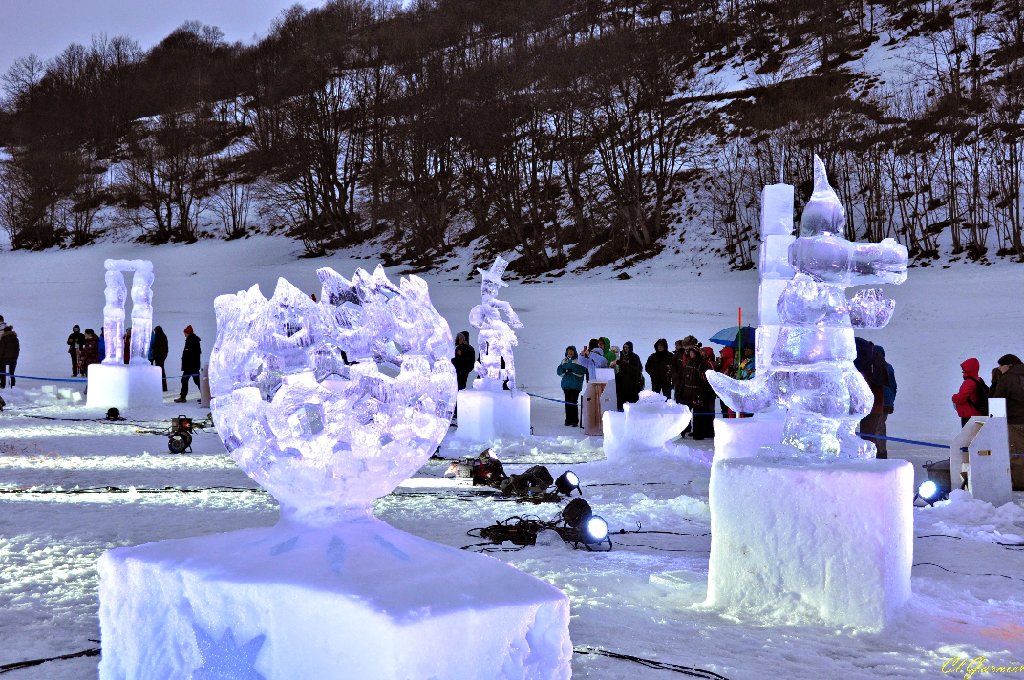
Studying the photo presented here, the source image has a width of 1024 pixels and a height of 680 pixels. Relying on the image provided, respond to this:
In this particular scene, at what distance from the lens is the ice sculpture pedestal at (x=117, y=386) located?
55.3 ft

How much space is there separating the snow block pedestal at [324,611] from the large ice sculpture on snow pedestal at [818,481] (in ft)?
8.55

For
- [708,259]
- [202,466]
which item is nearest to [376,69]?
[708,259]

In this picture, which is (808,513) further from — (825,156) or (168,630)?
(825,156)

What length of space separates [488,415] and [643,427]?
2809mm

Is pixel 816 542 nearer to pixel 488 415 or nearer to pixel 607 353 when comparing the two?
pixel 488 415

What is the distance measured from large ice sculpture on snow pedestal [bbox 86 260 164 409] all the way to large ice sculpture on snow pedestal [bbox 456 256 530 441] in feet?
21.3

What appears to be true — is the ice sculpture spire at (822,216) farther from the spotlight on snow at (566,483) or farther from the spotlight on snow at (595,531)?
the spotlight on snow at (566,483)

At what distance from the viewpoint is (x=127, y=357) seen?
22.1m

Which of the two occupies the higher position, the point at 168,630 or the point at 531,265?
the point at 531,265

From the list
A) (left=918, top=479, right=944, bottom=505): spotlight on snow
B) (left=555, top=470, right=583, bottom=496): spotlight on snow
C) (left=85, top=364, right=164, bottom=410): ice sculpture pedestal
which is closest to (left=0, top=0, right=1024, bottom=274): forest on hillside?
(left=85, top=364, right=164, bottom=410): ice sculpture pedestal

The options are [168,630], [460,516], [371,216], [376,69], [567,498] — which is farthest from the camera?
[376,69]

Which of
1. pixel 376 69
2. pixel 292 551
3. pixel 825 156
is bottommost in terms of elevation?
pixel 292 551

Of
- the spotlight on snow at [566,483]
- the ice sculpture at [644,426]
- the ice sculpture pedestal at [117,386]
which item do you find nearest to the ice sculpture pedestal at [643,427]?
the ice sculpture at [644,426]

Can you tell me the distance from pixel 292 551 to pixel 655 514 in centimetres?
539
